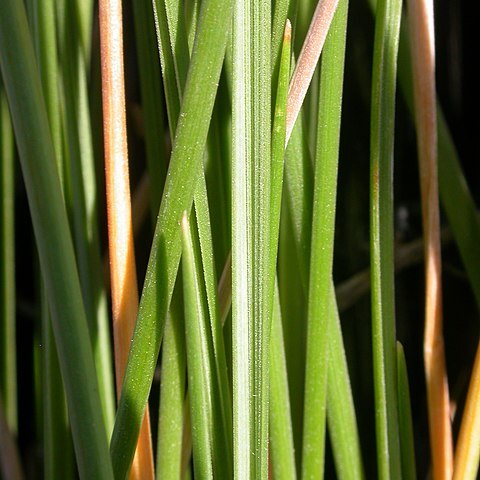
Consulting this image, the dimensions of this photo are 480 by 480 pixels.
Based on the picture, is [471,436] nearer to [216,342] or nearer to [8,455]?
[216,342]

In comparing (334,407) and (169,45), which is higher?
(169,45)

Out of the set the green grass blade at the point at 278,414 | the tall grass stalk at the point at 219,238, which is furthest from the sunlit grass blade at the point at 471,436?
the green grass blade at the point at 278,414

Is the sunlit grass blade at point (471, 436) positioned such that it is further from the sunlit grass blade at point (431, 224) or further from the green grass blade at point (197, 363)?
the green grass blade at point (197, 363)

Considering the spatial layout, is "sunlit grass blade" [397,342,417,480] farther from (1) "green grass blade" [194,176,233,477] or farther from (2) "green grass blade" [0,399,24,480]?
(2) "green grass blade" [0,399,24,480]

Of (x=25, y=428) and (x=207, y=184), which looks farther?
(x=25, y=428)

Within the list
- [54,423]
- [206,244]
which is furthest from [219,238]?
[54,423]

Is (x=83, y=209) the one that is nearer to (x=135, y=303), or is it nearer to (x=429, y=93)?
(x=135, y=303)

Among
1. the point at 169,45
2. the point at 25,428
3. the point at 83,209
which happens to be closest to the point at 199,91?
the point at 169,45
